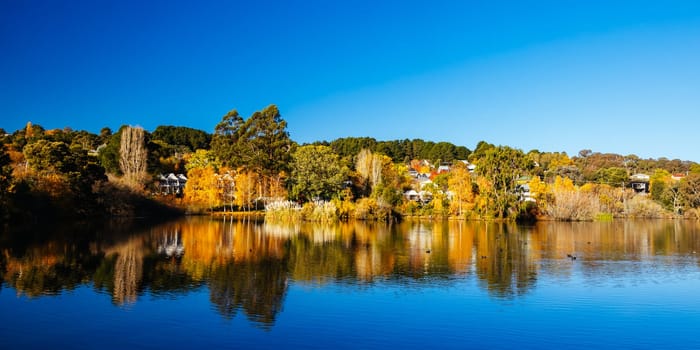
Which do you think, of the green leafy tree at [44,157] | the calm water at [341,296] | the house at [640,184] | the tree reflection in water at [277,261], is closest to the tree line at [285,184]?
the green leafy tree at [44,157]

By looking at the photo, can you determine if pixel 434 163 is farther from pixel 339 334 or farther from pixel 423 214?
pixel 339 334

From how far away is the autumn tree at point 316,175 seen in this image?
57.5 metres

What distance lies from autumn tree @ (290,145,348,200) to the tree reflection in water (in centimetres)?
1986

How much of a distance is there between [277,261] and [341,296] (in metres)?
7.58

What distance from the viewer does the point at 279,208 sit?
53594 mm

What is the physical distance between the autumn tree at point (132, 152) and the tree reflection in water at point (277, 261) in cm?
2562

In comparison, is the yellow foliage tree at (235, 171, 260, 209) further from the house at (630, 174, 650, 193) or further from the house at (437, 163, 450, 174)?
the house at (630, 174, 650, 193)

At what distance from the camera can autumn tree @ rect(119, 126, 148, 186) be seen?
6156 cm

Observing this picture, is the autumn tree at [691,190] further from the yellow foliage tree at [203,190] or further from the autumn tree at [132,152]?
the autumn tree at [132,152]

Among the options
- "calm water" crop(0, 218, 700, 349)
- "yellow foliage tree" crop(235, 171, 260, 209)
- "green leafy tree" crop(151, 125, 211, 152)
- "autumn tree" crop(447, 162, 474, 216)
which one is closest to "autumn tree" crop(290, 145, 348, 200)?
"yellow foliage tree" crop(235, 171, 260, 209)

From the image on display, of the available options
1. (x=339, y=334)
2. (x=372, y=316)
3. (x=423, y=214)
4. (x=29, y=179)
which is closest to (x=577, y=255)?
(x=372, y=316)

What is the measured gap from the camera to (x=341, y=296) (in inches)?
660

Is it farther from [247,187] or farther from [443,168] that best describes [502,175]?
[443,168]

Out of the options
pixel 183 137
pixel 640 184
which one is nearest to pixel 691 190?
pixel 640 184
